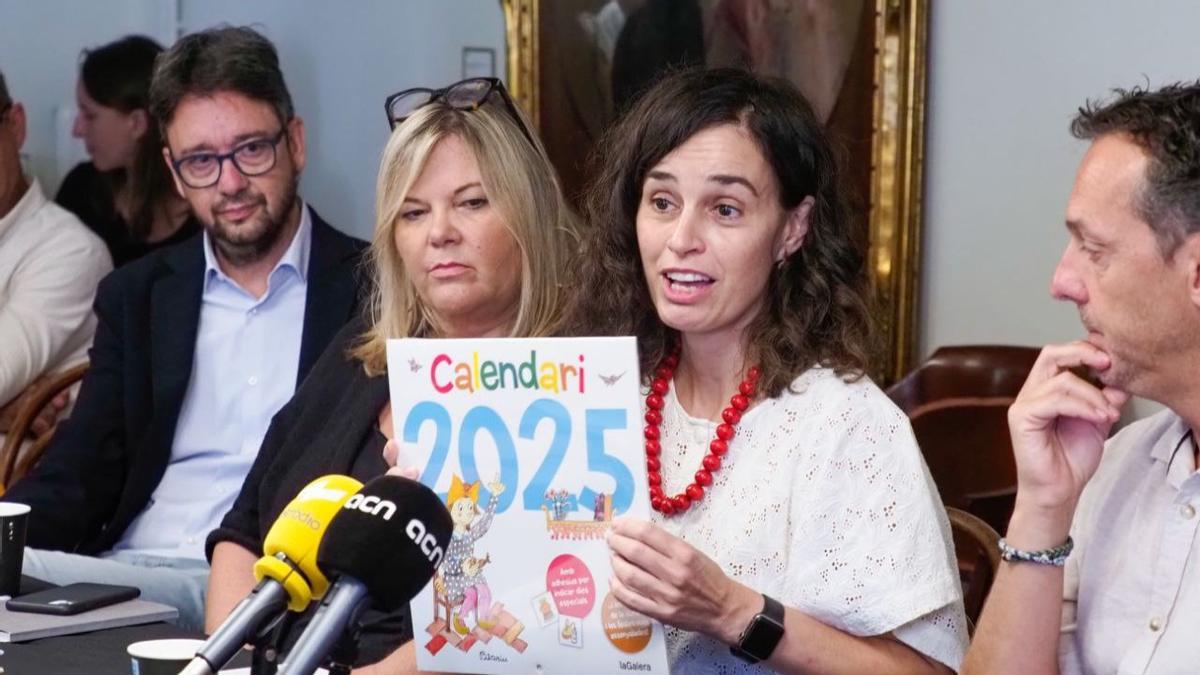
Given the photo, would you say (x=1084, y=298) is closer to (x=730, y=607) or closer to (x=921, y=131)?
(x=730, y=607)

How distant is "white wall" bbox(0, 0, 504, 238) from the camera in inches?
222

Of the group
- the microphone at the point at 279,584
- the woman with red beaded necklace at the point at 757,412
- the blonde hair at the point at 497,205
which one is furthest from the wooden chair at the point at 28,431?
the microphone at the point at 279,584

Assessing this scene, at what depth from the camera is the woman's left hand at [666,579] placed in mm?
2057

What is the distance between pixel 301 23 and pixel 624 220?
337 centimetres

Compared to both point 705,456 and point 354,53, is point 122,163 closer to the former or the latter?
point 354,53

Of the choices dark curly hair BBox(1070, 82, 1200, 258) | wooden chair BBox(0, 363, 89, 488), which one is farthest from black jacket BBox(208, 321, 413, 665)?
dark curly hair BBox(1070, 82, 1200, 258)

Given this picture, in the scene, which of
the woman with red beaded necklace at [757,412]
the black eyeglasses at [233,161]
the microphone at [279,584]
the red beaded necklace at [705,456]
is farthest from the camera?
the black eyeglasses at [233,161]

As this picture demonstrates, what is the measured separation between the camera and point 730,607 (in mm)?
2119

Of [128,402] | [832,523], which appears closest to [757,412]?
[832,523]

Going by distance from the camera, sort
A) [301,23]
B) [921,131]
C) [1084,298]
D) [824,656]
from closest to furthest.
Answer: [1084,298]
[824,656]
[921,131]
[301,23]

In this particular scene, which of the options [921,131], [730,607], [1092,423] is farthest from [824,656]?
[921,131]

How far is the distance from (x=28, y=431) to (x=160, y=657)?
2.44m

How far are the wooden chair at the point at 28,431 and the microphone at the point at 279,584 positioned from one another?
8.45 ft

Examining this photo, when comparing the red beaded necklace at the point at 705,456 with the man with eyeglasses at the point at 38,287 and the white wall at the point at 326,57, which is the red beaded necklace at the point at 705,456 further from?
the white wall at the point at 326,57
